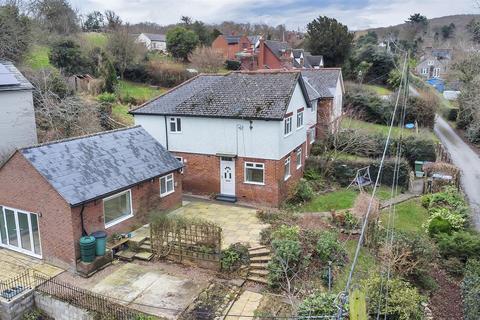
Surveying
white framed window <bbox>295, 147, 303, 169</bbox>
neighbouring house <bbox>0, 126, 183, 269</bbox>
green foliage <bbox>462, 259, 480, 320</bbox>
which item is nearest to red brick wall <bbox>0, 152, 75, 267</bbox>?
neighbouring house <bbox>0, 126, 183, 269</bbox>

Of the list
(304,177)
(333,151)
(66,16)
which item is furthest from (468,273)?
(66,16)

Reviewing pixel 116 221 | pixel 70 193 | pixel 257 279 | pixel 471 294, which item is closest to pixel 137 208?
pixel 116 221

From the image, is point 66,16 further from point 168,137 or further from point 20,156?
point 20,156

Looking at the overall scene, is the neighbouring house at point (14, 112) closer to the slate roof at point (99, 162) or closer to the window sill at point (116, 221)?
the slate roof at point (99, 162)

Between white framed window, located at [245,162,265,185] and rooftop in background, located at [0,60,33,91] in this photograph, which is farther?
rooftop in background, located at [0,60,33,91]

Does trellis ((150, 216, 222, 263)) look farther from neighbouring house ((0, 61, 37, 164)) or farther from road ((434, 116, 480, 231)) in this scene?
road ((434, 116, 480, 231))

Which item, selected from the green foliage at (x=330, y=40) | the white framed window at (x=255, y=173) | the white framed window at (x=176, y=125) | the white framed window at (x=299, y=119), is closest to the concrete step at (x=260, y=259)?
the white framed window at (x=255, y=173)
